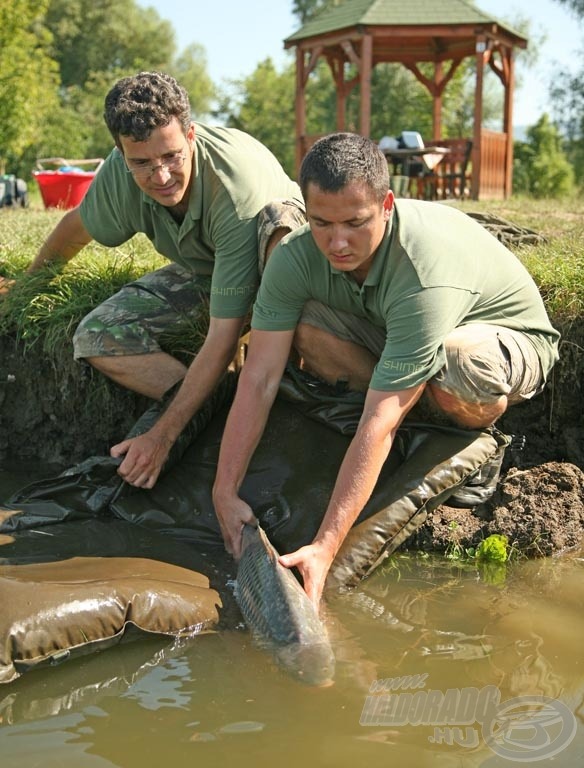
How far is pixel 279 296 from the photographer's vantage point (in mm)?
3363

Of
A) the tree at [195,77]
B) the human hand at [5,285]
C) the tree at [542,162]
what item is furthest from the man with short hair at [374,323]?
the tree at [195,77]

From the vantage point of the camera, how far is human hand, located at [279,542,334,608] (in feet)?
9.43

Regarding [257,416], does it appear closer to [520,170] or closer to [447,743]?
[447,743]

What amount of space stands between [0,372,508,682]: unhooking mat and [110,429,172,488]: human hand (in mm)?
83

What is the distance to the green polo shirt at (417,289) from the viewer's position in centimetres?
303

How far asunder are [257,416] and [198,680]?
112cm

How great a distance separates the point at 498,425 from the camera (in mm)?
4199

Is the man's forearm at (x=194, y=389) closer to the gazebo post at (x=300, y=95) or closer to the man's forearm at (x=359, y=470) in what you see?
the man's forearm at (x=359, y=470)

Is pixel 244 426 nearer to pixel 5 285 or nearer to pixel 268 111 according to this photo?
pixel 5 285

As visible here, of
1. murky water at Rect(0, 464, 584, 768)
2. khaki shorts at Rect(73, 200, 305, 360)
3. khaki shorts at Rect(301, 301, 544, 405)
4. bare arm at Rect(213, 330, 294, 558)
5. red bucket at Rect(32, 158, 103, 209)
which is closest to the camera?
murky water at Rect(0, 464, 584, 768)

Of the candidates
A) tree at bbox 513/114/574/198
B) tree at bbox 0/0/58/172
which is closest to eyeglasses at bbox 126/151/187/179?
tree at bbox 0/0/58/172

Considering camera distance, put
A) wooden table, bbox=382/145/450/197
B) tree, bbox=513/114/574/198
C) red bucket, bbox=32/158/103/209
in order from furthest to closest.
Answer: tree, bbox=513/114/574/198, wooden table, bbox=382/145/450/197, red bucket, bbox=32/158/103/209

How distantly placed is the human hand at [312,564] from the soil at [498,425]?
30.8 inches

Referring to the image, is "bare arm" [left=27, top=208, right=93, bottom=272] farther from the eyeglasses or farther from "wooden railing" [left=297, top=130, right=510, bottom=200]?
"wooden railing" [left=297, top=130, right=510, bottom=200]
